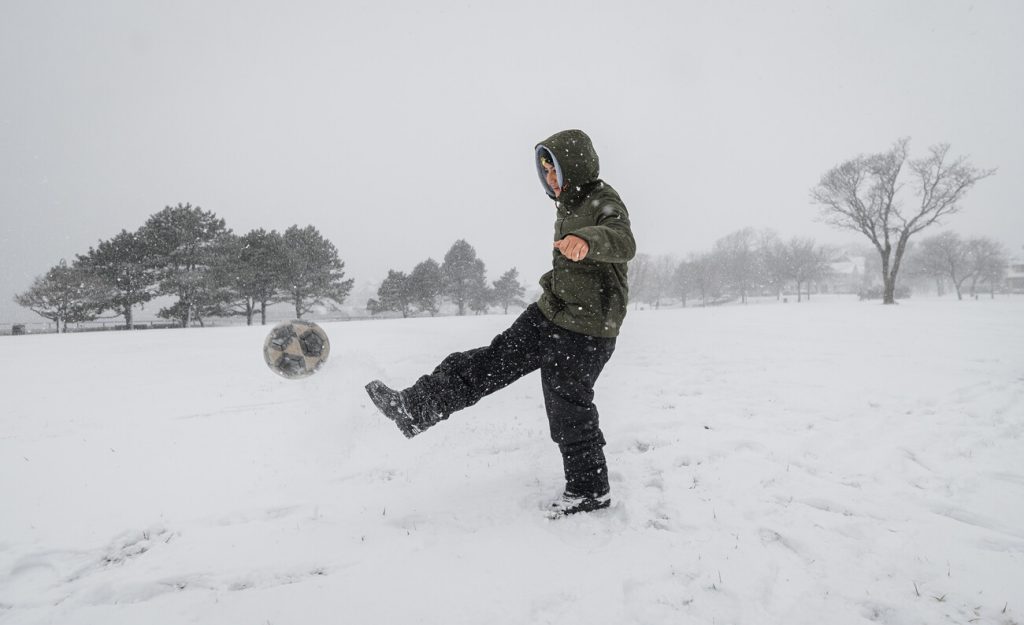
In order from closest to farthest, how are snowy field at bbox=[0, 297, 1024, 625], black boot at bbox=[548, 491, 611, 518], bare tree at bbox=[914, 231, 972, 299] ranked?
snowy field at bbox=[0, 297, 1024, 625] → black boot at bbox=[548, 491, 611, 518] → bare tree at bbox=[914, 231, 972, 299]

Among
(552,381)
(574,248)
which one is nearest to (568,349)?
(552,381)

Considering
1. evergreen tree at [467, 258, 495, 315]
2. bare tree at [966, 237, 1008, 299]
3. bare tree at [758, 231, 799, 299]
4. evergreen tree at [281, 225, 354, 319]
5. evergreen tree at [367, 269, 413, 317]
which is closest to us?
evergreen tree at [281, 225, 354, 319]

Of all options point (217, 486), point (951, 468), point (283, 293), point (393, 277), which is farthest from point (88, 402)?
point (393, 277)

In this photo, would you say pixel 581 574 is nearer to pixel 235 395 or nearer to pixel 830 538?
pixel 830 538

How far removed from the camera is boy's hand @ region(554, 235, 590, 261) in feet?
8.11

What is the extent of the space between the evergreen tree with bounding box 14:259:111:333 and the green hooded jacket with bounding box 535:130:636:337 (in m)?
50.0

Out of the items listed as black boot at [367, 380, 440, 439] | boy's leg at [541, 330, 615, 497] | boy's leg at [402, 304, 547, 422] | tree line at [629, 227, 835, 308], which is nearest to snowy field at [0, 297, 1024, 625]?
boy's leg at [541, 330, 615, 497]

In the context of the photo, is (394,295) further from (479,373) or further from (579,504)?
(579,504)

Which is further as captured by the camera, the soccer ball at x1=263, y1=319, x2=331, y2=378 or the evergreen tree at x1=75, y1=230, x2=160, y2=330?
the evergreen tree at x1=75, y1=230, x2=160, y2=330

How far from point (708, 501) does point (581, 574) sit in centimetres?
122

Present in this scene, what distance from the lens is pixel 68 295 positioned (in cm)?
3838

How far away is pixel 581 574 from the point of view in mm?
2217

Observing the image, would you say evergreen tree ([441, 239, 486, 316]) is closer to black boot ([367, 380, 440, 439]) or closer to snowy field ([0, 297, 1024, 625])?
snowy field ([0, 297, 1024, 625])

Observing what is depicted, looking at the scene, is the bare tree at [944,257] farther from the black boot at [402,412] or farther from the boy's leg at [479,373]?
the black boot at [402,412]
